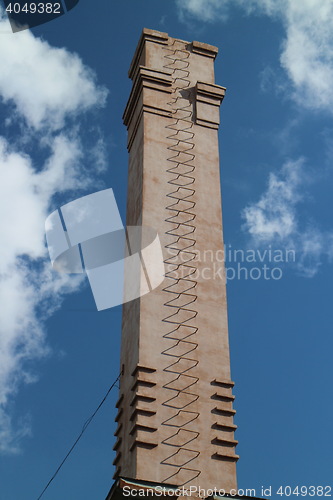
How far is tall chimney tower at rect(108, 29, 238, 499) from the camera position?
54.9ft

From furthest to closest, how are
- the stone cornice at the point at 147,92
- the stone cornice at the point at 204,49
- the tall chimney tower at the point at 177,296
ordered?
the stone cornice at the point at 204,49 → the stone cornice at the point at 147,92 → the tall chimney tower at the point at 177,296

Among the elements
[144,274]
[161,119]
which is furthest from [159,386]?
[161,119]

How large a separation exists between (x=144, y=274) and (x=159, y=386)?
284 centimetres

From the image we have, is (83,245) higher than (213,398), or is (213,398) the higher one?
(83,245)

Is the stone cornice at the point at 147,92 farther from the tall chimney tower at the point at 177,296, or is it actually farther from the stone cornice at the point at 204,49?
the stone cornice at the point at 204,49

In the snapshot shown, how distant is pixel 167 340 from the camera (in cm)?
1798

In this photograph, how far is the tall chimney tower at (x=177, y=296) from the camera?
54.9 ft

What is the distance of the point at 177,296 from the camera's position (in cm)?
1877

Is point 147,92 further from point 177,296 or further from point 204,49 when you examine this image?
point 177,296

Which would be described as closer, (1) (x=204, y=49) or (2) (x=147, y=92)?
(2) (x=147, y=92)

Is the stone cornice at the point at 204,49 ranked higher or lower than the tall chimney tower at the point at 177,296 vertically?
higher

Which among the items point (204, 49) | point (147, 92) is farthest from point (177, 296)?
point (204, 49)

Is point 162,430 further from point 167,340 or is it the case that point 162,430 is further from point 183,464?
point 167,340

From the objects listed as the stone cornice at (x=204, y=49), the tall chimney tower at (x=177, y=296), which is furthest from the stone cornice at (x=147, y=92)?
the stone cornice at (x=204, y=49)
